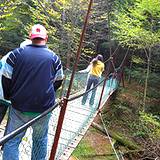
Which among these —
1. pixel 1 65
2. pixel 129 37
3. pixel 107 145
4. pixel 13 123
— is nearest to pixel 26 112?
pixel 13 123

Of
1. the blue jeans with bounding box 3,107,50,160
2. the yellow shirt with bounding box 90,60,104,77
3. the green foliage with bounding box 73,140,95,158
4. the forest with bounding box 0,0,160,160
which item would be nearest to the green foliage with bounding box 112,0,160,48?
the forest with bounding box 0,0,160,160

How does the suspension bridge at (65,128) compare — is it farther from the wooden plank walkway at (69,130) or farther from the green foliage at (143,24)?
the green foliage at (143,24)

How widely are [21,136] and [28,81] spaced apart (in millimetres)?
317

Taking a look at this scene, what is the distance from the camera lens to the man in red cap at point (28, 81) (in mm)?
1651

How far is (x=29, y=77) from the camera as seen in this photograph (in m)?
1.66

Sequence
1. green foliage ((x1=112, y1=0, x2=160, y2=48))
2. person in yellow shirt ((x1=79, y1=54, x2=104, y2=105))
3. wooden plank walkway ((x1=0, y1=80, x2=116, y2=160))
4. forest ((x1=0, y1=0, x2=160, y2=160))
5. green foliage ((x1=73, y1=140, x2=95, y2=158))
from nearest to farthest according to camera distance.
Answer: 1. wooden plank walkway ((x1=0, y1=80, x2=116, y2=160))
2. person in yellow shirt ((x1=79, y1=54, x2=104, y2=105))
3. green foliage ((x1=73, y1=140, x2=95, y2=158))
4. forest ((x1=0, y1=0, x2=160, y2=160))
5. green foliage ((x1=112, y1=0, x2=160, y2=48))

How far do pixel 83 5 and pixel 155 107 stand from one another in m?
3.49

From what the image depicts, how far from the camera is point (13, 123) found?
5.69 feet

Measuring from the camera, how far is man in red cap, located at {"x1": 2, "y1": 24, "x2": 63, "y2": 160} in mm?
1651

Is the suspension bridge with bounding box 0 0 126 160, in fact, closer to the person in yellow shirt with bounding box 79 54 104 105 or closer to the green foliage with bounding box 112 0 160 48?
the person in yellow shirt with bounding box 79 54 104 105

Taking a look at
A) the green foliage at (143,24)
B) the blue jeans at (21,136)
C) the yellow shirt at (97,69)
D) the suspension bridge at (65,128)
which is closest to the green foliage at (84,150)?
the suspension bridge at (65,128)

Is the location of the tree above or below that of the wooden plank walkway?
above

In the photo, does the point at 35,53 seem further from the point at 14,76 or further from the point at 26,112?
the point at 26,112

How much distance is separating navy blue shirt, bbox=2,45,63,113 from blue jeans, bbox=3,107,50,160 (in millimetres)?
Result: 61
